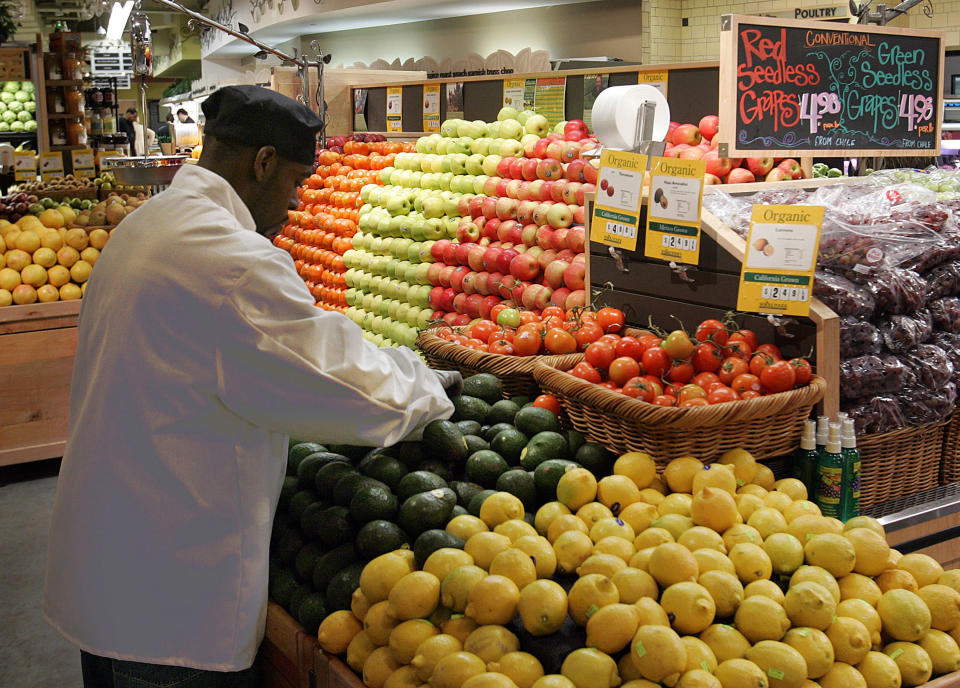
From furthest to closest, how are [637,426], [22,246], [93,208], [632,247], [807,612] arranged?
1. [93,208]
2. [22,246]
3. [632,247]
4. [637,426]
5. [807,612]

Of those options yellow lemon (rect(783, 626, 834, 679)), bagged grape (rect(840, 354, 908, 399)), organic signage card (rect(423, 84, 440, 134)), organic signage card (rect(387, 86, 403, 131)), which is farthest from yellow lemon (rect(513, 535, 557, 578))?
organic signage card (rect(387, 86, 403, 131))

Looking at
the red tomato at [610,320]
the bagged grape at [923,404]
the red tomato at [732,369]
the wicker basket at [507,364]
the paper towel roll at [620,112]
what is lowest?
the bagged grape at [923,404]

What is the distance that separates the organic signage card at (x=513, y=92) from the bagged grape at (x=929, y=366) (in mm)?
3696

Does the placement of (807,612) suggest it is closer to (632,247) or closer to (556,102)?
(632,247)

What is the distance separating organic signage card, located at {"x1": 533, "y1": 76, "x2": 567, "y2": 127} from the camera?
5457 millimetres

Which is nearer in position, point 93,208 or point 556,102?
point 556,102

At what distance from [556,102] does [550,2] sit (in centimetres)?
515

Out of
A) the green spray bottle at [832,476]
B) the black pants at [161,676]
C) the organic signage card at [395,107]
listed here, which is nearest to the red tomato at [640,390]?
the green spray bottle at [832,476]

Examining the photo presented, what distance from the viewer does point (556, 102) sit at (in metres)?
5.48

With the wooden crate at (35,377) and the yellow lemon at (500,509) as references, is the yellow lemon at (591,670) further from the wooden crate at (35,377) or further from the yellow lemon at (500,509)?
the wooden crate at (35,377)

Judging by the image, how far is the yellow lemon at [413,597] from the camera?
171 centimetres

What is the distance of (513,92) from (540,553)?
4.59 metres

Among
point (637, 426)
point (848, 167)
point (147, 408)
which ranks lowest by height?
point (637, 426)

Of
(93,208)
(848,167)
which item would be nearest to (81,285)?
(93,208)
